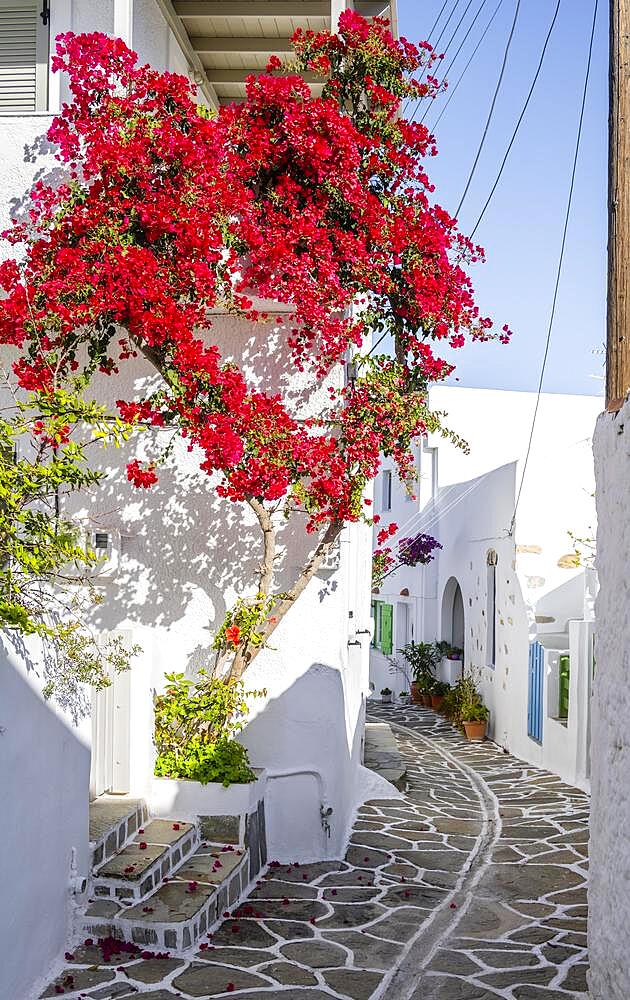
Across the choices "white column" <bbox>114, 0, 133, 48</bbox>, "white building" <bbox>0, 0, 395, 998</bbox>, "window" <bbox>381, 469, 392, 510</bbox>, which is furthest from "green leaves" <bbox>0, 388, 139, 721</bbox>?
"window" <bbox>381, 469, 392, 510</bbox>

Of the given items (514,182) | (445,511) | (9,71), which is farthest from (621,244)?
(445,511)

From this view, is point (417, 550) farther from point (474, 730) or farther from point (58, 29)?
point (58, 29)

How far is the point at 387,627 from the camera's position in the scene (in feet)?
90.0

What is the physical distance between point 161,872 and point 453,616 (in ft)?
54.8

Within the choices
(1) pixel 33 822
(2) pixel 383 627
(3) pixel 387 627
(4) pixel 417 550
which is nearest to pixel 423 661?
(4) pixel 417 550

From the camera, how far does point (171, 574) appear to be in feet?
29.7

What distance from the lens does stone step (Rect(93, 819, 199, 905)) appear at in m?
6.77

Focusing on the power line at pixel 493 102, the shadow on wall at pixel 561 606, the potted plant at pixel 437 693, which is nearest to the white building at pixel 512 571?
the shadow on wall at pixel 561 606

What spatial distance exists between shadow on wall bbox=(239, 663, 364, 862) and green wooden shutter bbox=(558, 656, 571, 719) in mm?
5600

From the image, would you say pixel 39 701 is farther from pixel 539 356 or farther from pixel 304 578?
pixel 539 356

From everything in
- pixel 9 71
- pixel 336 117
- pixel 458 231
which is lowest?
pixel 458 231

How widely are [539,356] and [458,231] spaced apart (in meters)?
5.56

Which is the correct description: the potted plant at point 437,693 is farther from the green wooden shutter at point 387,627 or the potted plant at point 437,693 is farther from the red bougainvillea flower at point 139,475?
the red bougainvillea flower at point 139,475

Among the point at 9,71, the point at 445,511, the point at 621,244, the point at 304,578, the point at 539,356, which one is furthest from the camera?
the point at 445,511
